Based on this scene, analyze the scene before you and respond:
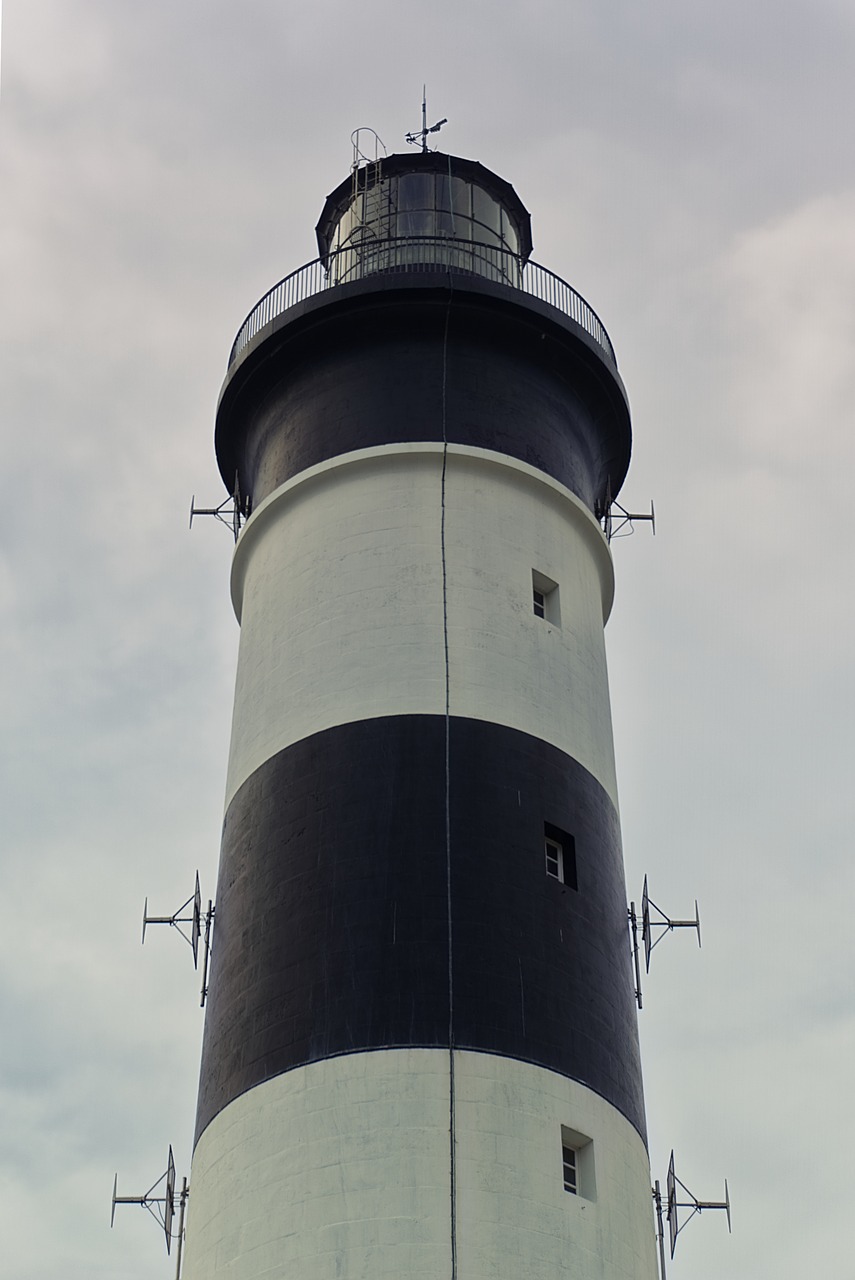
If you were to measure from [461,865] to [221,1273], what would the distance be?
614 centimetres

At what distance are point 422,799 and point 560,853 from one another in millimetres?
2366

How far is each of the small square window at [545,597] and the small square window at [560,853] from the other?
149 inches

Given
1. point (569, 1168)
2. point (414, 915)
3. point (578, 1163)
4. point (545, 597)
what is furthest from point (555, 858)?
point (545, 597)

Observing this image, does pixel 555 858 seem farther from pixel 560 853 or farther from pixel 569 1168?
pixel 569 1168

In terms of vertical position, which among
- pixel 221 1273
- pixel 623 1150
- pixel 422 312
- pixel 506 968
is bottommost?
pixel 221 1273

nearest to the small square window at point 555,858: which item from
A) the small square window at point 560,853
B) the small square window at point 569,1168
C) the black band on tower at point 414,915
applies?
the small square window at point 560,853

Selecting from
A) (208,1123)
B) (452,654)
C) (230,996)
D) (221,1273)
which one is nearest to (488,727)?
(452,654)

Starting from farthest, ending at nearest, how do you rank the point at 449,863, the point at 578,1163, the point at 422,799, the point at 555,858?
the point at 555,858, the point at 422,799, the point at 449,863, the point at 578,1163

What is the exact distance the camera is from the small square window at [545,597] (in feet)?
88.2

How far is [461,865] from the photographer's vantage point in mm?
23266

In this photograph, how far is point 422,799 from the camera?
23797 millimetres

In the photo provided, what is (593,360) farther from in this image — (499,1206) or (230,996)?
(499,1206)

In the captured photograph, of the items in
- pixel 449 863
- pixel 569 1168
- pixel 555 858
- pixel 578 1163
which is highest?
pixel 555 858

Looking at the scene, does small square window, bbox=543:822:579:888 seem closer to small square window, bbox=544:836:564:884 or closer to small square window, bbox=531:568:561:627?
small square window, bbox=544:836:564:884
